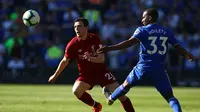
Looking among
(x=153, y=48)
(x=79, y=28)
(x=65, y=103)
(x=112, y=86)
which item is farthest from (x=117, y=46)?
(x=65, y=103)

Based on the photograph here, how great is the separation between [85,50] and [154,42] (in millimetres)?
1847

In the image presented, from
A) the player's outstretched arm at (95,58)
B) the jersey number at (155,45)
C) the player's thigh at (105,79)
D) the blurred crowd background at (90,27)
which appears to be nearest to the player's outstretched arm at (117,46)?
the jersey number at (155,45)

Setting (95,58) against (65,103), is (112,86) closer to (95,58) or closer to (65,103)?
(95,58)

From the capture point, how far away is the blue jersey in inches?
370

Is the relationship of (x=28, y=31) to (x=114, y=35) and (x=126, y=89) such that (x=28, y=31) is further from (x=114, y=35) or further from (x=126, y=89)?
(x=126, y=89)

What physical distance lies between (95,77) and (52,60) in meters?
12.1

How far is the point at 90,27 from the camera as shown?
23.3 meters

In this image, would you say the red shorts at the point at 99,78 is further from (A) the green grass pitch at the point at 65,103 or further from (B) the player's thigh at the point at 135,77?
(A) the green grass pitch at the point at 65,103

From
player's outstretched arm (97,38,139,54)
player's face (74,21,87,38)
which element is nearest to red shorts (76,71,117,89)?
player's face (74,21,87,38)

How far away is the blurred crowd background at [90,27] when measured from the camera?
2277cm

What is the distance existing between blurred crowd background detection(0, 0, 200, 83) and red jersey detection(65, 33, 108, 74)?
11841 millimetres

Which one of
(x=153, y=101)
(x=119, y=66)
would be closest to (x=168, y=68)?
(x=119, y=66)

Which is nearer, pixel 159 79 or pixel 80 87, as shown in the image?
pixel 159 79

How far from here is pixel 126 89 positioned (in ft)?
32.3
